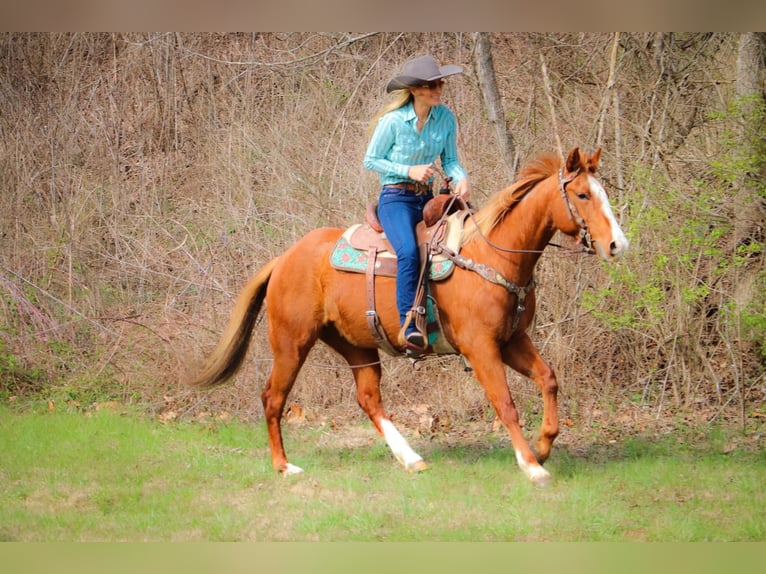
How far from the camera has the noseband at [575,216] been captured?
5066 millimetres

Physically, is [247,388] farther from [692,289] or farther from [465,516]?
[692,289]

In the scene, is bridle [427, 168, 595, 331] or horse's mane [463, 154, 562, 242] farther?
horse's mane [463, 154, 562, 242]

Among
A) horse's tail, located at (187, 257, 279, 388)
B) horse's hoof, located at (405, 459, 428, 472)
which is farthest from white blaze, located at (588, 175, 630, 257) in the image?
horse's tail, located at (187, 257, 279, 388)

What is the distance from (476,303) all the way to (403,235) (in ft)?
2.04

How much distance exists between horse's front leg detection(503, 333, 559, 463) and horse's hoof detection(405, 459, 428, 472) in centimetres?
74

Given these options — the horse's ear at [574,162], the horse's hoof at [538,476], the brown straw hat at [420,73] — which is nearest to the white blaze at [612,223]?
the horse's ear at [574,162]

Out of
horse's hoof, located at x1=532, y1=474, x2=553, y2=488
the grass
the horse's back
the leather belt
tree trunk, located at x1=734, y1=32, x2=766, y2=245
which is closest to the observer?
the grass

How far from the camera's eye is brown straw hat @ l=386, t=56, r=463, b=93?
549cm

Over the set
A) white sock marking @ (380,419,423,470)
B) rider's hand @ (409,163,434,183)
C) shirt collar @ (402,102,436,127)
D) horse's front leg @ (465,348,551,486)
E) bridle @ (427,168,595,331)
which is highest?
shirt collar @ (402,102,436,127)

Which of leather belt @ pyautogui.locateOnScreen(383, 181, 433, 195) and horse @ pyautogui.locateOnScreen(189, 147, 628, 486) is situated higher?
leather belt @ pyautogui.locateOnScreen(383, 181, 433, 195)

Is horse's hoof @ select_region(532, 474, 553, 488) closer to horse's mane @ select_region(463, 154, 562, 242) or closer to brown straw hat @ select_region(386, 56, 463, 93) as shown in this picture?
horse's mane @ select_region(463, 154, 562, 242)

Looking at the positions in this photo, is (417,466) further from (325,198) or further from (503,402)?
(325,198)

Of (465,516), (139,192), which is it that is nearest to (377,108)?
(139,192)

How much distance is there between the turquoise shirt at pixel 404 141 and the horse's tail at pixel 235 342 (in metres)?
1.18
